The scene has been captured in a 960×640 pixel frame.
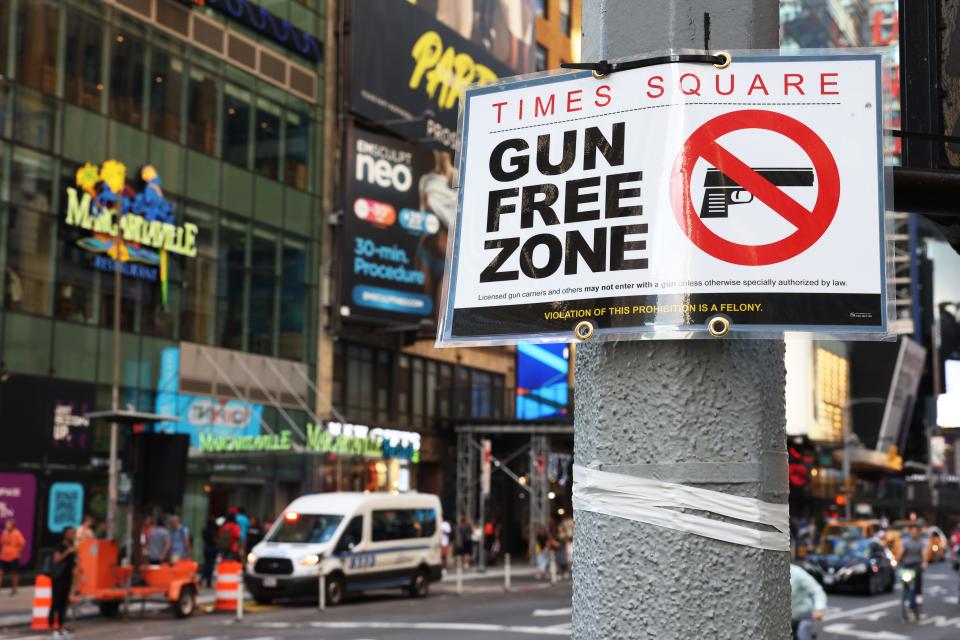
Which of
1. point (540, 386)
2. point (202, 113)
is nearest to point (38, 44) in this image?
point (202, 113)

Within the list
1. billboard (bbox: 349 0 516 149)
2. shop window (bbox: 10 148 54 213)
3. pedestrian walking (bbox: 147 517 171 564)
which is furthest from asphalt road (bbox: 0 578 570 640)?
billboard (bbox: 349 0 516 149)

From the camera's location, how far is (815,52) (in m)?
2.53

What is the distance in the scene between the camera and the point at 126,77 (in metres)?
36.2

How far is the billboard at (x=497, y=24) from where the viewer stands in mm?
50625

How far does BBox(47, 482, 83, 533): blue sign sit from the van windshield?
6.21 metres

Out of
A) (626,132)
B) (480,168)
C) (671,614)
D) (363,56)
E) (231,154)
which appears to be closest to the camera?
(671,614)

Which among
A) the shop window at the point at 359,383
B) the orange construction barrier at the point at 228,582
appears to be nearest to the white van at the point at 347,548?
the orange construction barrier at the point at 228,582

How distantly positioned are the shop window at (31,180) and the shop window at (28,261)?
0.90 ft

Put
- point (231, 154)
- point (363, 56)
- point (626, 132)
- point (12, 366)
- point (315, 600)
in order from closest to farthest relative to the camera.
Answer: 1. point (626, 132)
2. point (315, 600)
3. point (12, 366)
4. point (231, 154)
5. point (363, 56)

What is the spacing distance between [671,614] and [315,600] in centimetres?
2792

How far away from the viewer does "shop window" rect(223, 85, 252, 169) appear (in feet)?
132

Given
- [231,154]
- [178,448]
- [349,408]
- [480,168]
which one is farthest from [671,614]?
[349,408]

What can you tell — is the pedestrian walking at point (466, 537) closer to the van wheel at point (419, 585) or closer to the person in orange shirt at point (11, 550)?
the van wheel at point (419, 585)

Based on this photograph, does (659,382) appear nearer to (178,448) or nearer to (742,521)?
(742,521)
